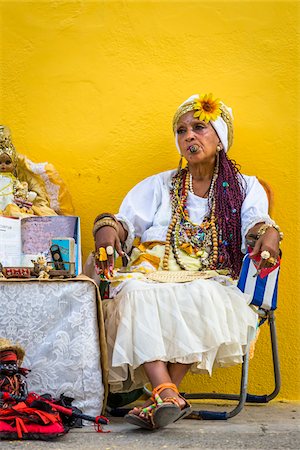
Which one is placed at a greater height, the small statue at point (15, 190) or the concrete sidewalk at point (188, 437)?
the small statue at point (15, 190)

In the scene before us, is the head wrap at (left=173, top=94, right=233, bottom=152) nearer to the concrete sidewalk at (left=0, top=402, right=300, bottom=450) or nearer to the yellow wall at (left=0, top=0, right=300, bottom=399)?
the yellow wall at (left=0, top=0, right=300, bottom=399)

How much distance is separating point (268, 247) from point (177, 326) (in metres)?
0.63

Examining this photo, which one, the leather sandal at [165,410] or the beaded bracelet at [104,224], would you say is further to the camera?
the beaded bracelet at [104,224]

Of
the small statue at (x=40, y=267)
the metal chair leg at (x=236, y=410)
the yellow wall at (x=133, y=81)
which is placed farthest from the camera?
the yellow wall at (x=133, y=81)

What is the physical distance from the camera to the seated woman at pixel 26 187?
4.87m

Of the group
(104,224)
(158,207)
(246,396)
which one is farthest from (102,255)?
(246,396)

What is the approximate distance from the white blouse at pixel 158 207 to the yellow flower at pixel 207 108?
0.39 m

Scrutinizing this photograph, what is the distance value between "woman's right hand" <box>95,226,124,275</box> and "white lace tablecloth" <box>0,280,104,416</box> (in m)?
0.30

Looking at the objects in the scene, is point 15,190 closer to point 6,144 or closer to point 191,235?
point 6,144

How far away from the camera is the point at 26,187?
4.99 meters

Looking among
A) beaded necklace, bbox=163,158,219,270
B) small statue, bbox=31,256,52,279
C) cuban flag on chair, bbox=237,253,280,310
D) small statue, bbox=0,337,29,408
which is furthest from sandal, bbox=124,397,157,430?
beaded necklace, bbox=163,158,219,270

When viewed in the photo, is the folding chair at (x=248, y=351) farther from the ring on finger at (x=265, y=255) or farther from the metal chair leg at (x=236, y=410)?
the ring on finger at (x=265, y=255)

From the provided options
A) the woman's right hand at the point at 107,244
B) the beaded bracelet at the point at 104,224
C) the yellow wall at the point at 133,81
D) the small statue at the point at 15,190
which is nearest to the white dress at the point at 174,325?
the woman's right hand at the point at 107,244

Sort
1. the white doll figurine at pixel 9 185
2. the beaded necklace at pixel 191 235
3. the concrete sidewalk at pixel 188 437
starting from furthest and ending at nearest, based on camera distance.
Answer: the white doll figurine at pixel 9 185 < the beaded necklace at pixel 191 235 < the concrete sidewalk at pixel 188 437
